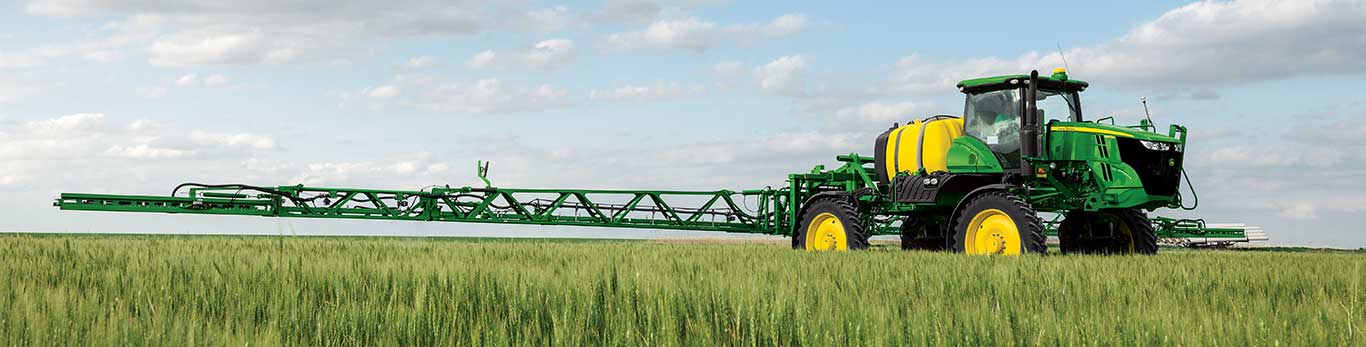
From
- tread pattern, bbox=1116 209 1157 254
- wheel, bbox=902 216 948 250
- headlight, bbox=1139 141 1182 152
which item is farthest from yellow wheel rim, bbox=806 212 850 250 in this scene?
headlight, bbox=1139 141 1182 152

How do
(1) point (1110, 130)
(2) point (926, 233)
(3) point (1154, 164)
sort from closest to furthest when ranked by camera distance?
1. (1) point (1110, 130)
2. (3) point (1154, 164)
3. (2) point (926, 233)

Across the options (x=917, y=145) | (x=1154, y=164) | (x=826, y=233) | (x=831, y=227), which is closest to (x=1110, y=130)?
(x=1154, y=164)

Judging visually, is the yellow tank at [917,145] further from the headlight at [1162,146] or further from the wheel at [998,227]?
the headlight at [1162,146]

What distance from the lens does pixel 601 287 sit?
443 cm

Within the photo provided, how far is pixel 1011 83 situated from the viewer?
1160 centimetres

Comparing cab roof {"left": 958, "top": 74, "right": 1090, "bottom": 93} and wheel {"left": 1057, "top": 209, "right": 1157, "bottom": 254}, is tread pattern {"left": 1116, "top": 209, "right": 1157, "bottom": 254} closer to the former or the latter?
wheel {"left": 1057, "top": 209, "right": 1157, "bottom": 254}

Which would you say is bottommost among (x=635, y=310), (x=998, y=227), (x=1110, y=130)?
(x=635, y=310)

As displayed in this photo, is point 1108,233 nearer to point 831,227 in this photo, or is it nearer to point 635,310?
point 831,227

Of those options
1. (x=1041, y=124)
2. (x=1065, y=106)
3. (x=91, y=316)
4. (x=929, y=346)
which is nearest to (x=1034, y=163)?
(x=1041, y=124)

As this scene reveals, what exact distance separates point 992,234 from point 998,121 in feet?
4.84

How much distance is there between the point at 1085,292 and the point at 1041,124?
6.25m

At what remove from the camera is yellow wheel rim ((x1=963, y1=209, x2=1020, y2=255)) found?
1070cm

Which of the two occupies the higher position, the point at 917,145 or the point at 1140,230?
the point at 917,145

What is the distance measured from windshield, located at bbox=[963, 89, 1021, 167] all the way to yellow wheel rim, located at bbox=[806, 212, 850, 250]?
209 centimetres
